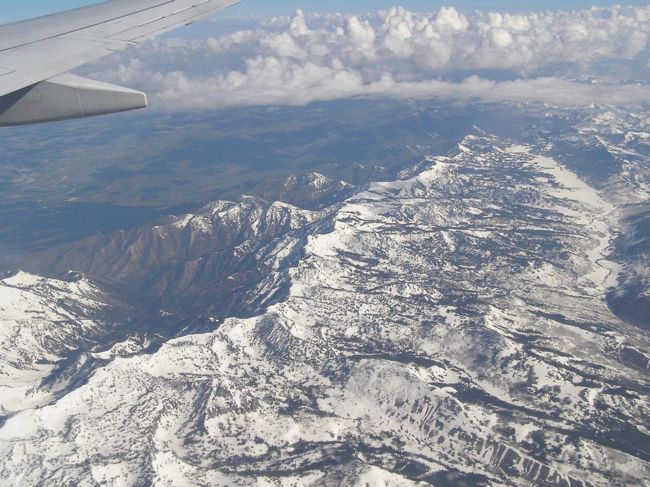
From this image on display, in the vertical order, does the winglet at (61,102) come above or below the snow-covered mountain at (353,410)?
above

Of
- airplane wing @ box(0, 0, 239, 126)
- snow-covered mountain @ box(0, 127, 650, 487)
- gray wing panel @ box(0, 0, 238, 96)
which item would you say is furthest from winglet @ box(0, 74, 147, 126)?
snow-covered mountain @ box(0, 127, 650, 487)

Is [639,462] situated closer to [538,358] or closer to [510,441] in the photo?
[510,441]

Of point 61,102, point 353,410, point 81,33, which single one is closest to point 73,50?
point 81,33

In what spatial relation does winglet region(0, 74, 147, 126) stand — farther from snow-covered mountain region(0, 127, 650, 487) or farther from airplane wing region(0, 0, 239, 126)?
snow-covered mountain region(0, 127, 650, 487)

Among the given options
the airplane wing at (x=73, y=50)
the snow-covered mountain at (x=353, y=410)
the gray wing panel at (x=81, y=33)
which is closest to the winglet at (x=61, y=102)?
the airplane wing at (x=73, y=50)

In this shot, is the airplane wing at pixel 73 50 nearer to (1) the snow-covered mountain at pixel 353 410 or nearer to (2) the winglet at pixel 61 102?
(2) the winglet at pixel 61 102

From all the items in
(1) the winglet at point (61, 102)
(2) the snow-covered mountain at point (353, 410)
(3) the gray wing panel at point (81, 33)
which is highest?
(3) the gray wing panel at point (81, 33)

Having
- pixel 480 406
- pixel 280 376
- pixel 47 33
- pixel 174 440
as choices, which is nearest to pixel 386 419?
pixel 480 406
